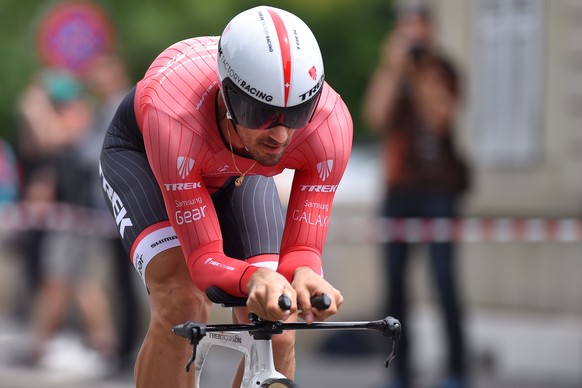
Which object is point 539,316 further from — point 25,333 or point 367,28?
point 367,28

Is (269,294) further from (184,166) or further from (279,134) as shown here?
(184,166)

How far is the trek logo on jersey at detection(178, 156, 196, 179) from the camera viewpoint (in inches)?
194

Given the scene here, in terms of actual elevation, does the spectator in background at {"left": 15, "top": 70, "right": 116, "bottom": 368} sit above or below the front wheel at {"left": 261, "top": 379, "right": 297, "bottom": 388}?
above

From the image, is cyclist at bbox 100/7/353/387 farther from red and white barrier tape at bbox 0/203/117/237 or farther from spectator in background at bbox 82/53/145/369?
red and white barrier tape at bbox 0/203/117/237

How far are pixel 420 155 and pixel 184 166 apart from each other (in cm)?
457

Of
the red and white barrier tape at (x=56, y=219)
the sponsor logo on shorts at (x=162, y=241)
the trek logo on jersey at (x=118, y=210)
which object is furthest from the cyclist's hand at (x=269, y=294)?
the red and white barrier tape at (x=56, y=219)

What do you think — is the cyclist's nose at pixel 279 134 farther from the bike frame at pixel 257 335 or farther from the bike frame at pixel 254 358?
the bike frame at pixel 254 358

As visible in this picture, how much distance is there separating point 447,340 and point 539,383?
120cm

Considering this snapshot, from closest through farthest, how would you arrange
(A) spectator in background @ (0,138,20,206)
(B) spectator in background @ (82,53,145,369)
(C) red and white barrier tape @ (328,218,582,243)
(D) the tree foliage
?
1. (C) red and white barrier tape @ (328,218,582,243)
2. (B) spectator in background @ (82,53,145,369)
3. (A) spectator in background @ (0,138,20,206)
4. (D) the tree foliage

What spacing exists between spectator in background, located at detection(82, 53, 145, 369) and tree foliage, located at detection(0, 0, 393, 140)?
57.6 ft

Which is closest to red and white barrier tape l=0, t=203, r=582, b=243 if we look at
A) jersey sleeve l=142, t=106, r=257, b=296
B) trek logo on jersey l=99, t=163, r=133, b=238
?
trek logo on jersey l=99, t=163, r=133, b=238

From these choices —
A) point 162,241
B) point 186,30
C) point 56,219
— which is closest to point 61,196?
point 56,219

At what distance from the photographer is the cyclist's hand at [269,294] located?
4.46m

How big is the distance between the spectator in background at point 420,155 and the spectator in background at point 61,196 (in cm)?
269
